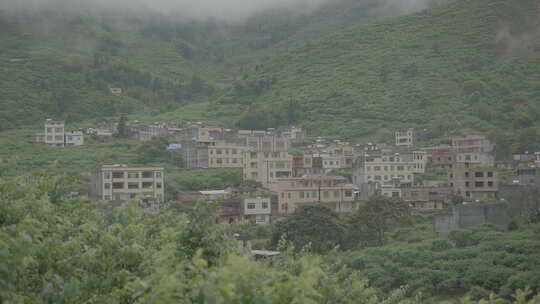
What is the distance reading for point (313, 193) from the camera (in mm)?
50938

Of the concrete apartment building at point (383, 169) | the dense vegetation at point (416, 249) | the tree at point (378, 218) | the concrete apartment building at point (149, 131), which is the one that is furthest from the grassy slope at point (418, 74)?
the dense vegetation at point (416, 249)

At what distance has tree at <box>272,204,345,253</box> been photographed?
3978cm

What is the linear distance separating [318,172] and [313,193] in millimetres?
8580

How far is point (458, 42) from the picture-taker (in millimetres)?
105875

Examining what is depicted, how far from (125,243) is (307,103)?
262ft

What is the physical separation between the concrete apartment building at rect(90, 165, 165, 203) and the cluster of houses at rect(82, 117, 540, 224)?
0.06 m

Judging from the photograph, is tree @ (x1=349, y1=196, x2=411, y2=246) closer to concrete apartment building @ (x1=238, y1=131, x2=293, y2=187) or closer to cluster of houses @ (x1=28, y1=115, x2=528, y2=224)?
cluster of houses @ (x1=28, y1=115, x2=528, y2=224)

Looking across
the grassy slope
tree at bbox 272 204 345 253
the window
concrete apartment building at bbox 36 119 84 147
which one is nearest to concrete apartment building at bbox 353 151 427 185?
Result: the window

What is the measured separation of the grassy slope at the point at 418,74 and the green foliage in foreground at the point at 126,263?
A: 6480cm

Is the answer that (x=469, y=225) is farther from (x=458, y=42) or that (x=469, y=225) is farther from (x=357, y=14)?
(x=357, y=14)

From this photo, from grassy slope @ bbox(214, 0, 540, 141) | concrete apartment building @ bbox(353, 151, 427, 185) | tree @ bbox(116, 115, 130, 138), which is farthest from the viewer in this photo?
grassy slope @ bbox(214, 0, 540, 141)

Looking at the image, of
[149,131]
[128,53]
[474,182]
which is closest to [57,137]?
[149,131]

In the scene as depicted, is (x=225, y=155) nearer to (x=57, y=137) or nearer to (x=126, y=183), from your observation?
(x=57, y=137)

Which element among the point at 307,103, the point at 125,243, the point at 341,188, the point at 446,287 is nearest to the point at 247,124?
the point at 307,103
